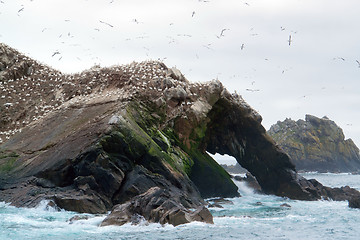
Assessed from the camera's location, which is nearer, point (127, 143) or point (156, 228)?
point (156, 228)

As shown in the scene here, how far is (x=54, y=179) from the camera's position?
24125 mm

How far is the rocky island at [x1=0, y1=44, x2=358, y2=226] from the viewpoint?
22750 millimetres

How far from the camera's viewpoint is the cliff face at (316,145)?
384ft

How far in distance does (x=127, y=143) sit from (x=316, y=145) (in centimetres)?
10092

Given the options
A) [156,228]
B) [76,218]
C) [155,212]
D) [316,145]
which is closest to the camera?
[156,228]

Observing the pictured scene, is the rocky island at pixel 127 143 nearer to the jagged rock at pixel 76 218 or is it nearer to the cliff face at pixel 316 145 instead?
the jagged rock at pixel 76 218

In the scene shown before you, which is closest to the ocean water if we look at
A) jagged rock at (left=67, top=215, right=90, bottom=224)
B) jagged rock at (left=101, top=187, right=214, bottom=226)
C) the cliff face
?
jagged rock at (left=67, top=215, right=90, bottom=224)

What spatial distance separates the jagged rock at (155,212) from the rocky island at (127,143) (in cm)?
5

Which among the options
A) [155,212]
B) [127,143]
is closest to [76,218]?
[155,212]

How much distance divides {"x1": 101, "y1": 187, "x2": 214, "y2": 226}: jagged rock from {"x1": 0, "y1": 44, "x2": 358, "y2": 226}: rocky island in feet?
0.16

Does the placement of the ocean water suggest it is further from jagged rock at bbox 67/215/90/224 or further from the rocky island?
the rocky island

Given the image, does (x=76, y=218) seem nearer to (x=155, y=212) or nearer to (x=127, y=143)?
(x=155, y=212)

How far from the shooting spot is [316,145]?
384 ft

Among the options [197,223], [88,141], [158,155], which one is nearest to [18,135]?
[88,141]
